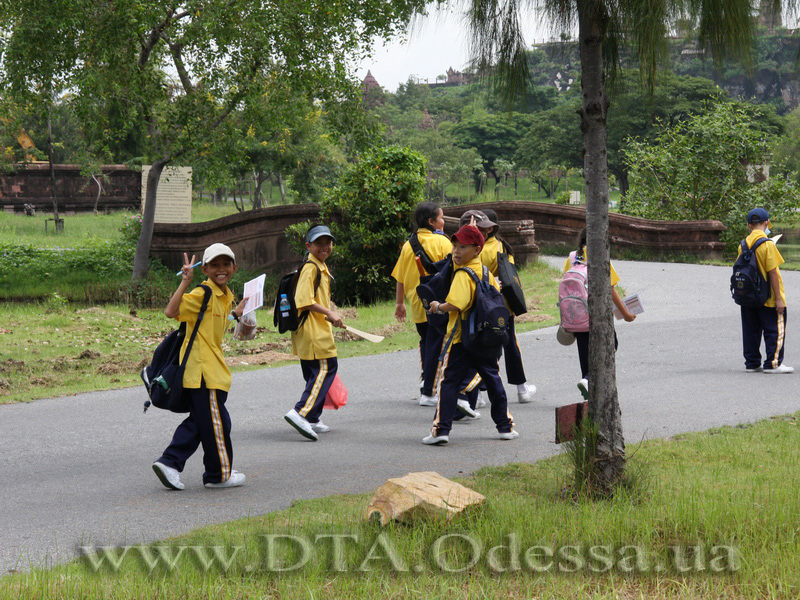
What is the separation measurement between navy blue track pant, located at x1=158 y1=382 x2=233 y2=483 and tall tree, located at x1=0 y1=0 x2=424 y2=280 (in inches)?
418

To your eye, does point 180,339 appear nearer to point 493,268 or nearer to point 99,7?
point 493,268

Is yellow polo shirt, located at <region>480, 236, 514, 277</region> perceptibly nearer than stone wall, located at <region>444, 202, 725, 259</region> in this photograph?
Yes

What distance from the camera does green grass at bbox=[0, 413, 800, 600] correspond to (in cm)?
404

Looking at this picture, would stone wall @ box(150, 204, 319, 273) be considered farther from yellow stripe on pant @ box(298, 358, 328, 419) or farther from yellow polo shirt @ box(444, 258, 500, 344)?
yellow polo shirt @ box(444, 258, 500, 344)

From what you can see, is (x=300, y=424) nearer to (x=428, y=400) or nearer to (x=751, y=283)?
(x=428, y=400)

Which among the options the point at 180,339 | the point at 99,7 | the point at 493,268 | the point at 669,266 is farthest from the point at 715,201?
the point at 180,339

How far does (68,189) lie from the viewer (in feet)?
135

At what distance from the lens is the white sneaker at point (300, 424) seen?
7.30m

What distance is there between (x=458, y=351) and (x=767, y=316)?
460 centimetres

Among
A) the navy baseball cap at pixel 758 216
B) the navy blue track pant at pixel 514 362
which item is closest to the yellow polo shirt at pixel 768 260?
the navy baseball cap at pixel 758 216

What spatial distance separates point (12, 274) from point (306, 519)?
16980 mm

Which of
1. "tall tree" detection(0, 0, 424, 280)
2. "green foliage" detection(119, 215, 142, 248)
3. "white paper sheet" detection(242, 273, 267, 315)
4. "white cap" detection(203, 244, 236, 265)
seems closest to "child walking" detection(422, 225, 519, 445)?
"white paper sheet" detection(242, 273, 267, 315)

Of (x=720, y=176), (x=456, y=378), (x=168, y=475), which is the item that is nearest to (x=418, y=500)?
(x=168, y=475)

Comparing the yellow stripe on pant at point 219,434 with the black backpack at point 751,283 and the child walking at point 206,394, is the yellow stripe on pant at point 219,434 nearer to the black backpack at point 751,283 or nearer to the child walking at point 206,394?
the child walking at point 206,394
